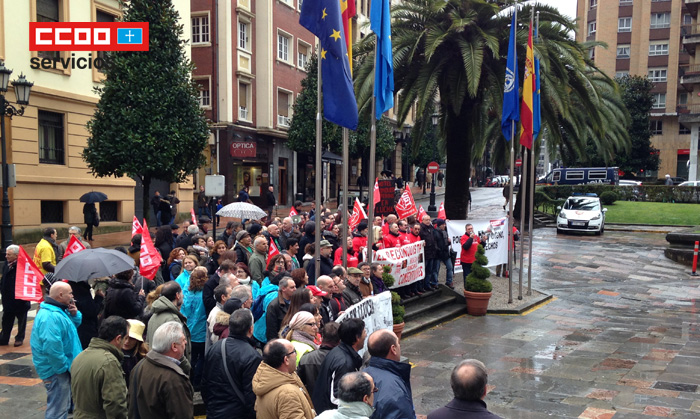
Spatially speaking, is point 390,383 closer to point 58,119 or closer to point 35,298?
point 35,298

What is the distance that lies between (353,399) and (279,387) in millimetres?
813

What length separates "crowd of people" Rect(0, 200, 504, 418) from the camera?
4.45 m

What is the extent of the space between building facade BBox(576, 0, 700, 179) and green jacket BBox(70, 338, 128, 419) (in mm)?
63881

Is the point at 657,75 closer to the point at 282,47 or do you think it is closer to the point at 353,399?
the point at 282,47

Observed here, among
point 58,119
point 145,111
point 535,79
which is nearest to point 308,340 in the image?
point 535,79

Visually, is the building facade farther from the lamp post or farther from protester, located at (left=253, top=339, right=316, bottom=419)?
protester, located at (left=253, top=339, right=316, bottom=419)

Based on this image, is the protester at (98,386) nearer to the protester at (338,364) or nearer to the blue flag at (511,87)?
the protester at (338,364)

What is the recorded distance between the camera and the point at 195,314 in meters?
7.66

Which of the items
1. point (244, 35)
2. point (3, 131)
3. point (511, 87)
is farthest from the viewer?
point (244, 35)

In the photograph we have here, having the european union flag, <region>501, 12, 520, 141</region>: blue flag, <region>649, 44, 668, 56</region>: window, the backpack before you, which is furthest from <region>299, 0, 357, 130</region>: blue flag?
<region>649, 44, 668, 56</region>: window

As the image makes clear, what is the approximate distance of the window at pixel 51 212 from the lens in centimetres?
2231

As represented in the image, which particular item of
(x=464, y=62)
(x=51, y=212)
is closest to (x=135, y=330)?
(x=464, y=62)

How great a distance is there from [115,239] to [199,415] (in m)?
16.7

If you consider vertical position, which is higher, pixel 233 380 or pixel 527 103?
pixel 527 103
